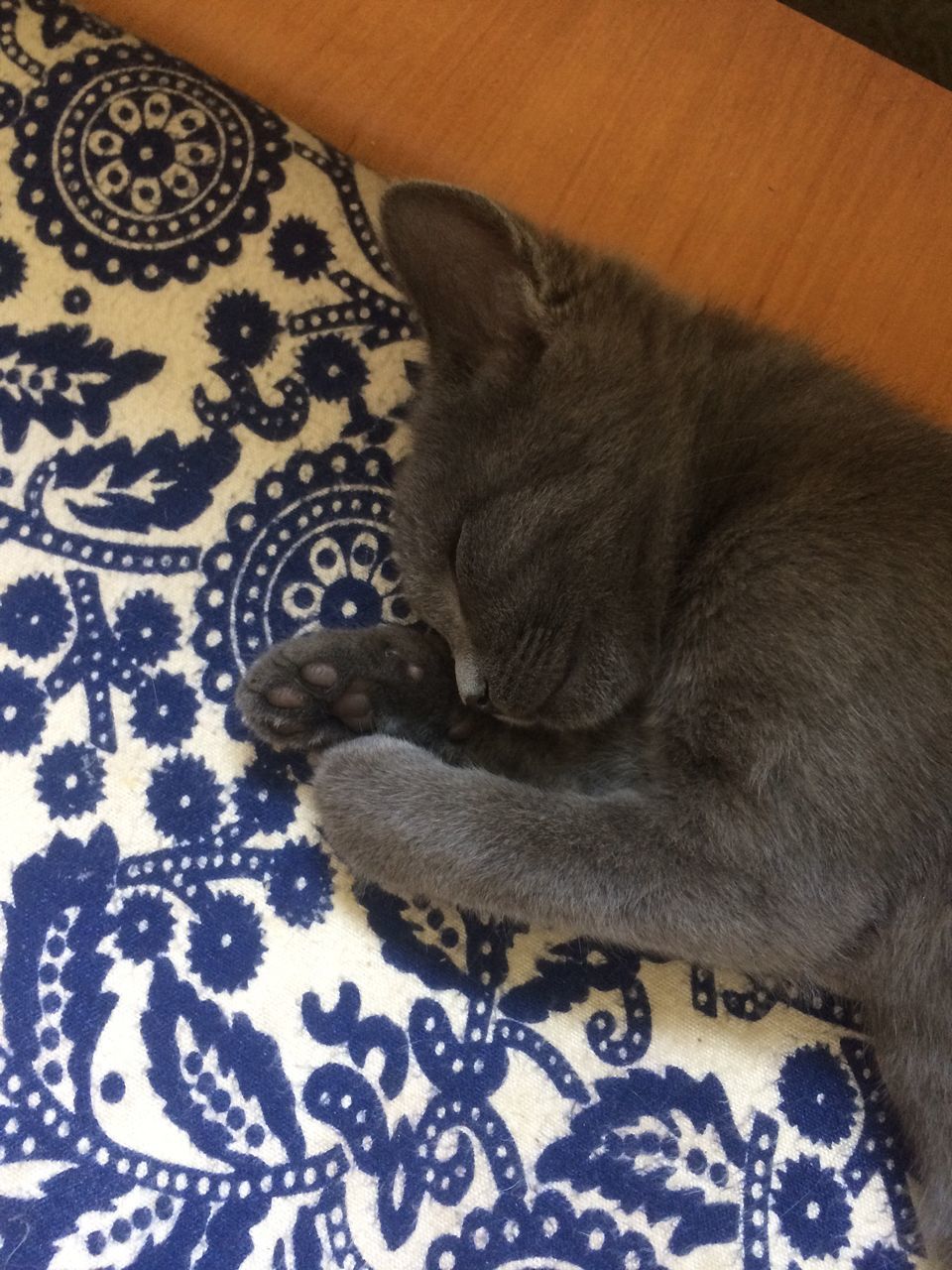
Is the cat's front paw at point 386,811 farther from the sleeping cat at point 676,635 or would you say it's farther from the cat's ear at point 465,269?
the cat's ear at point 465,269

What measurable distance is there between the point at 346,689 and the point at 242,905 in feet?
0.79

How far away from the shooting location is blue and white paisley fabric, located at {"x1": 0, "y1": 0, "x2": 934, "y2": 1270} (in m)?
1.03

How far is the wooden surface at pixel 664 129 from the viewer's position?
126cm

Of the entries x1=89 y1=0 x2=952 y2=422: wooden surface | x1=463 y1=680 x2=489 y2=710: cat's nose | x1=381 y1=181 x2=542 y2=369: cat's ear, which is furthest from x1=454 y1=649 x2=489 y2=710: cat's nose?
x1=89 y1=0 x2=952 y2=422: wooden surface

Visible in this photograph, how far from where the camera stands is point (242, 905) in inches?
43.1

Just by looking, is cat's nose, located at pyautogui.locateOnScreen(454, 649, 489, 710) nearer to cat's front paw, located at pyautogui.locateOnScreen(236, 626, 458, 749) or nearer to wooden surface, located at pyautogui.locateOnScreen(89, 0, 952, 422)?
cat's front paw, located at pyautogui.locateOnScreen(236, 626, 458, 749)

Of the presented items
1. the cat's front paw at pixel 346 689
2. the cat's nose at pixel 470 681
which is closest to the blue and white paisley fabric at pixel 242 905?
the cat's front paw at pixel 346 689

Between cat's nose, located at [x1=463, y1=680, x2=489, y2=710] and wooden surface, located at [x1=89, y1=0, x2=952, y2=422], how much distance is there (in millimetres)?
535

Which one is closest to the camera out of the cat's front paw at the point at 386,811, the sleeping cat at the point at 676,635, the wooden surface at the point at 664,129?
the sleeping cat at the point at 676,635

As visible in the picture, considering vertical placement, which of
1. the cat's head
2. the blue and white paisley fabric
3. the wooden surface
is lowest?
the blue and white paisley fabric

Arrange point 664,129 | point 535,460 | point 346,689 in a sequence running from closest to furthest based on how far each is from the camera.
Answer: point 535,460 < point 346,689 < point 664,129

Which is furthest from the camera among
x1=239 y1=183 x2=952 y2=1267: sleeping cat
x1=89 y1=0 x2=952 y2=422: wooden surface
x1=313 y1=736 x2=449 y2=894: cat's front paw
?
x1=89 y1=0 x2=952 y2=422: wooden surface

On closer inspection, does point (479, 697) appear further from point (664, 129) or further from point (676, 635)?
point (664, 129)

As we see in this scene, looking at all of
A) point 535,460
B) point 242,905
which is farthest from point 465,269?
point 242,905
